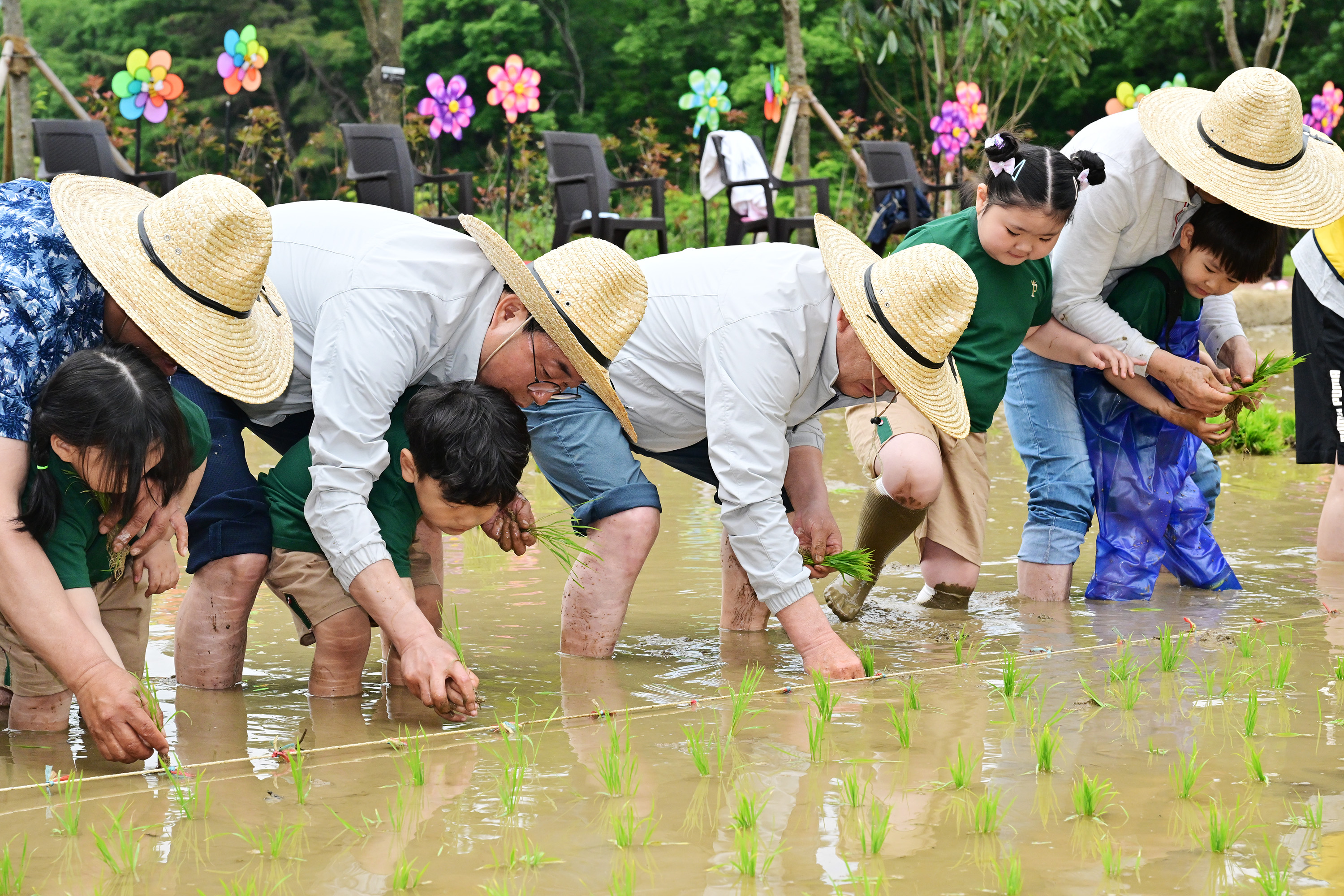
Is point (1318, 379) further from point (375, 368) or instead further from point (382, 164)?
point (382, 164)

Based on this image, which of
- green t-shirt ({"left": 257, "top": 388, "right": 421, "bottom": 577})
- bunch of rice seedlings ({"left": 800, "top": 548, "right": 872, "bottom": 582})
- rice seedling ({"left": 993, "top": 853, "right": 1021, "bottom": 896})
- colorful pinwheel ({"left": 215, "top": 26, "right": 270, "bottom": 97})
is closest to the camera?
rice seedling ({"left": 993, "top": 853, "right": 1021, "bottom": 896})

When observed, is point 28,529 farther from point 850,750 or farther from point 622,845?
point 850,750

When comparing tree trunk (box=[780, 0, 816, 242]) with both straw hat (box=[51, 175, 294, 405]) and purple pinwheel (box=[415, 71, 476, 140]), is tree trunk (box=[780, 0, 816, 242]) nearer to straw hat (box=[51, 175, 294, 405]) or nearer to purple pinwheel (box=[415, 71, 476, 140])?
purple pinwheel (box=[415, 71, 476, 140])

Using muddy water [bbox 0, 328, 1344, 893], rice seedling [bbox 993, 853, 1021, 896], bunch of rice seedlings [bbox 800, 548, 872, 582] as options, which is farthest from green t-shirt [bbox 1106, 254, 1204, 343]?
rice seedling [bbox 993, 853, 1021, 896]

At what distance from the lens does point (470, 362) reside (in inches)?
127

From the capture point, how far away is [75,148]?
32.3 ft

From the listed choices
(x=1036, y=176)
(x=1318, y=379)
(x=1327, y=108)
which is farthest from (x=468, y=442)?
(x=1327, y=108)

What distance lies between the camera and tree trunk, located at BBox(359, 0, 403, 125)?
1306 centimetres

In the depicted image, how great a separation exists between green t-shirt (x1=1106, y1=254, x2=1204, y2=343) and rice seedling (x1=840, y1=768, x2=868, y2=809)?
86.6 inches

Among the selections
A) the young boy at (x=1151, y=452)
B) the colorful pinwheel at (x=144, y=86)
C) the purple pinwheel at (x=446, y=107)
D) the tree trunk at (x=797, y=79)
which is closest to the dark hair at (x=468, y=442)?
the young boy at (x=1151, y=452)

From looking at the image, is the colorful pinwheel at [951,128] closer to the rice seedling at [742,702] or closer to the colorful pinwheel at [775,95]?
the colorful pinwheel at [775,95]

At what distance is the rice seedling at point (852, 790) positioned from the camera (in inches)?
93.7

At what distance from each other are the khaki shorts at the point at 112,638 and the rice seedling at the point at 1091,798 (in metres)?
1.92

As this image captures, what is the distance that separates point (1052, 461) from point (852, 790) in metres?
2.20
